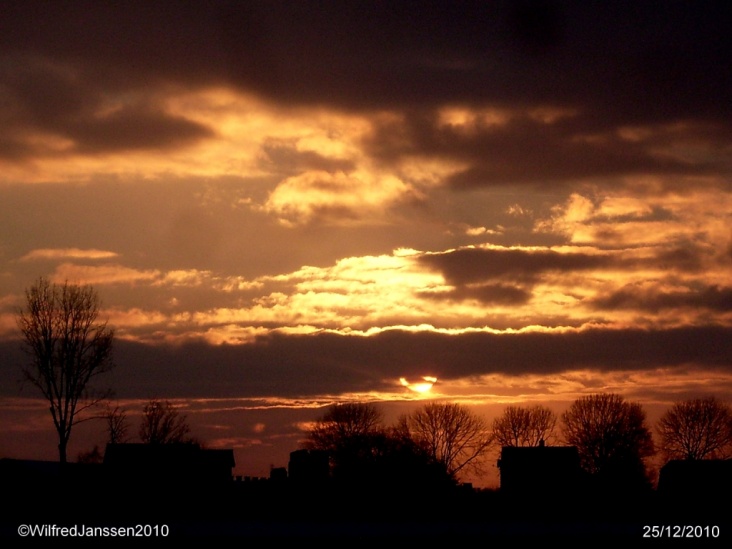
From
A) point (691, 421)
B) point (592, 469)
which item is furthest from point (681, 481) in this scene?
point (691, 421)

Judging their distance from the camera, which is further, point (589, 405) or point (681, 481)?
point (589, 405)

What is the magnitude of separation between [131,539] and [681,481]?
61.5 metres

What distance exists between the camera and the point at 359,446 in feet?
355

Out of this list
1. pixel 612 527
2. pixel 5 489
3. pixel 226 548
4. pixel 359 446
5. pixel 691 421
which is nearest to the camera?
pixel 226 548

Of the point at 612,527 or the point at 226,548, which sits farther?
the point at 612,527

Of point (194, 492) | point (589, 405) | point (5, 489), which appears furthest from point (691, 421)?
point (5, 489)

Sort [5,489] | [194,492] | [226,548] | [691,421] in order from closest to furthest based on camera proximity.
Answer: [226,548]
[5,489]
[194,492]
[691,421]

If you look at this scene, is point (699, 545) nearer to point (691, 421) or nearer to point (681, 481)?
point (681, 481)

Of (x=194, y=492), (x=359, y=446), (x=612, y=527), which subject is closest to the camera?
(x=612, y=527)

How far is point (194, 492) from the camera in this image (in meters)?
67.6

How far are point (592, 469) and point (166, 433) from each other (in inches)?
1968

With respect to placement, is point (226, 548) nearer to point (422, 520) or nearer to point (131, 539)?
point (131, 539)

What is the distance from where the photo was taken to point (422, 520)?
5347 cm

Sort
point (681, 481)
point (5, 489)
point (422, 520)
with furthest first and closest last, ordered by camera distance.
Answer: point (681, 481), point (5, 489), point (422, 520)
